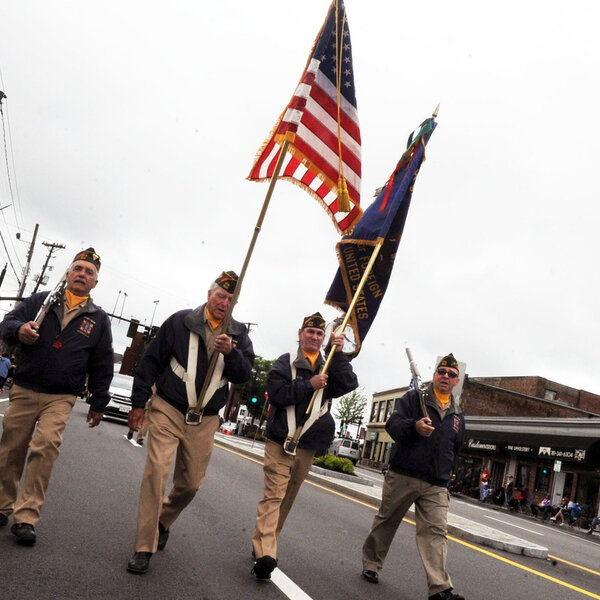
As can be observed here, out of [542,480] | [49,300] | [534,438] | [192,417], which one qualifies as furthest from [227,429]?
[192,417]

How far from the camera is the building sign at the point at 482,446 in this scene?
3831 centimetres

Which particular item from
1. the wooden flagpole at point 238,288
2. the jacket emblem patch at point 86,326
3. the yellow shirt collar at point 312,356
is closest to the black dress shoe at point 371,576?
the yellow shirt collar at point 312,356

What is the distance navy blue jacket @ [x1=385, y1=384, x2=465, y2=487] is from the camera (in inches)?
208

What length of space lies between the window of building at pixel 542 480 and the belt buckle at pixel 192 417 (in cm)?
3291

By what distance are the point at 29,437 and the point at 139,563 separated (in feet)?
4.13

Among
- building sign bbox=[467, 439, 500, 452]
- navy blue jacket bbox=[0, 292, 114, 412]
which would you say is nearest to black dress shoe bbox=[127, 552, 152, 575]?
navy blue jacket bbox=[0, 292, 114, 412]

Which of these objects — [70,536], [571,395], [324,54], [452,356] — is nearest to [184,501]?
[70,536]

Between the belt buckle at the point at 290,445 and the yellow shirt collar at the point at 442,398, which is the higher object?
the yellow shirt collar at the point at 442,398

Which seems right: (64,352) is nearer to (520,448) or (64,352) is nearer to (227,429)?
(520,448)

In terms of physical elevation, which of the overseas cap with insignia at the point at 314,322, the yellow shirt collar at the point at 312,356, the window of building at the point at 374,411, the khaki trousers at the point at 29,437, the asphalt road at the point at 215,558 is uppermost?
the window of building at the point at 374,411

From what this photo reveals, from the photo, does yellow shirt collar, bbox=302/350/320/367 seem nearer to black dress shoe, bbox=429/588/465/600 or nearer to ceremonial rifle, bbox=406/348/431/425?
ceremonial rifle, bbox=406/348/431/425

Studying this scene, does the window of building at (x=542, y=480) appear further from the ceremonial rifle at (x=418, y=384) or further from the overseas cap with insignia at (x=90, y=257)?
the overseas cap with insignia at (x=90, y=257)

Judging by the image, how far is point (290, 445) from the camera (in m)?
4.89

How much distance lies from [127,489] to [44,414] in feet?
11.0
